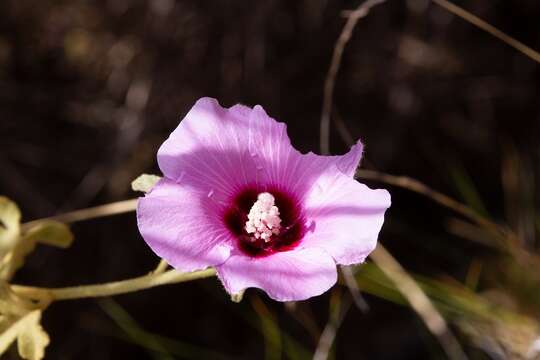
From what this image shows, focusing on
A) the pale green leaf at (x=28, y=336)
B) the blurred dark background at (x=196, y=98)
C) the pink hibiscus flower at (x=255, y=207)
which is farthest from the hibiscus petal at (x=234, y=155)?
the blurred dark background at (x=196, y=98)

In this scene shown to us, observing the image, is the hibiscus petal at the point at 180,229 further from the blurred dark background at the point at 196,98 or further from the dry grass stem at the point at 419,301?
the blurred dark background at the point at 196,98

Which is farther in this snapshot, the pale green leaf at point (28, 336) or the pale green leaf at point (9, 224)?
the pale green leaf at point (9, 224)

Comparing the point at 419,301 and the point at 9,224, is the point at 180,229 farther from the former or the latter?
the point at 419,301

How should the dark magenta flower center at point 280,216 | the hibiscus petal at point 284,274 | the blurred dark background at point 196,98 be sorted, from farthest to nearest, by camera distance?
1. the blurred dark background at point 196,98
2. the dark magenta flower center at point 280,216
3. the hibiscus petal at point 284,274

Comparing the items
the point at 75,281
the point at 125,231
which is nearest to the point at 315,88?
the point at 125,231

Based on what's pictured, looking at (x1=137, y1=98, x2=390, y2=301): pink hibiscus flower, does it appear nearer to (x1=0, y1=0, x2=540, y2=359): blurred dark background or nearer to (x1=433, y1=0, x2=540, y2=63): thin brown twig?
(x1=433, y1=0, x2=540, y2=63): thin brown twig

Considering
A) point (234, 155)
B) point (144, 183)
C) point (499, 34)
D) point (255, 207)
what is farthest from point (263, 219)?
A: point (499, 34)

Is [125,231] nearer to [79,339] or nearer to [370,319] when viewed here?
[79,339]

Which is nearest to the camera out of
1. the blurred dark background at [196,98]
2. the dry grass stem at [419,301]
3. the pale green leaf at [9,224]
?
the pale green leaf at [9,224]
